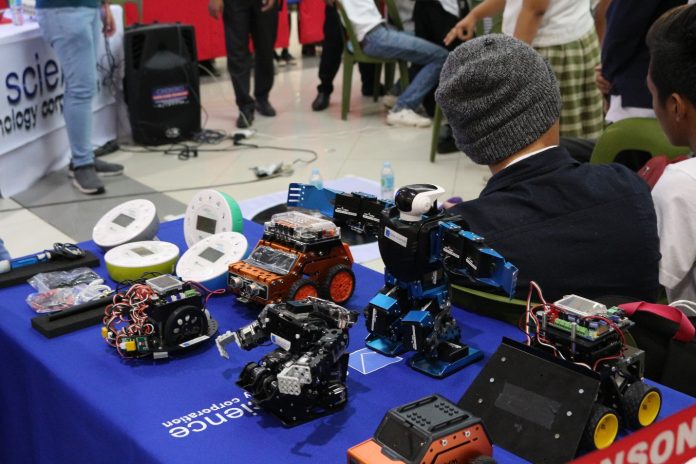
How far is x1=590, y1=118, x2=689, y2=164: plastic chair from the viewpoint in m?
2.31

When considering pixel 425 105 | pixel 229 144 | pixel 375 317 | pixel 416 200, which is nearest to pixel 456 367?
pixel 375 317

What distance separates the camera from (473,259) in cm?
117

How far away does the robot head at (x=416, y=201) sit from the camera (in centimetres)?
120

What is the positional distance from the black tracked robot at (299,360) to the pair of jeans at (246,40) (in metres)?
4.28

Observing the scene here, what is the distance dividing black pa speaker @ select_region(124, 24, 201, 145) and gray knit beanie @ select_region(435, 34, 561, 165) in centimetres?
365

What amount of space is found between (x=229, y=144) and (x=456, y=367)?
4.04m

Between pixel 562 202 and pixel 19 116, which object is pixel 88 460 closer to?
pixel 562 202

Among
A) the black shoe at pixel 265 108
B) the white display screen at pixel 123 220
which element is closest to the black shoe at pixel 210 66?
the black shoe at pixel 265 108

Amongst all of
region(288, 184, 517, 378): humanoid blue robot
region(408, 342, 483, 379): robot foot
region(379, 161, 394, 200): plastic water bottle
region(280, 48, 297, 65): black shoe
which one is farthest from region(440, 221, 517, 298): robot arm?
region(280, 48, 297, 65): black shoe

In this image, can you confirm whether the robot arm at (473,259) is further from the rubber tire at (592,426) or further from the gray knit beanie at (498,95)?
the gray knit beanie at (498,95)

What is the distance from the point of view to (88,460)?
125 centimetres

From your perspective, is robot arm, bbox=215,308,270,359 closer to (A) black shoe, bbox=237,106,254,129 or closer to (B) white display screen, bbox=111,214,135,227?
(B) white display screen, bbox=111,214,135,227

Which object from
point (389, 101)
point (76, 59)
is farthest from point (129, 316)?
point (389, 101)

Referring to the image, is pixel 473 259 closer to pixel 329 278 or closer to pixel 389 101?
pixel 329 278
